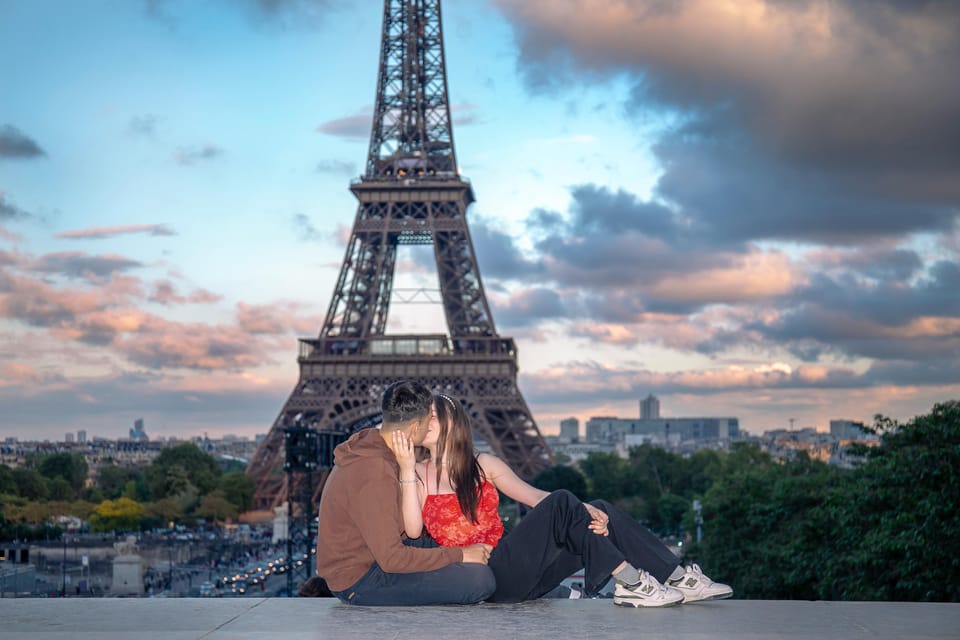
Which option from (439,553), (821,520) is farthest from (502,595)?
(821,520)

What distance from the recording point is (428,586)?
6.11 m

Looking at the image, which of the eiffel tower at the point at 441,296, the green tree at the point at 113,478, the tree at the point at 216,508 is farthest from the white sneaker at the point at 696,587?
the green tree at the point at 113,478

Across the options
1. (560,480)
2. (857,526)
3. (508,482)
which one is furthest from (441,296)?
(508,482)

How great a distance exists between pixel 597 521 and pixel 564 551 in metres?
0.30

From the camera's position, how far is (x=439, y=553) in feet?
19.8

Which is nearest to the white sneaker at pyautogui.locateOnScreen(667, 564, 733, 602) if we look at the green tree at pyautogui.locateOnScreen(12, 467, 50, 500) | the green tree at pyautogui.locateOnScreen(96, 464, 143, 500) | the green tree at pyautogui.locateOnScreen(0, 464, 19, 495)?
the green tree at pyautogui.locateOnScreen(0, 464, 19, 495)

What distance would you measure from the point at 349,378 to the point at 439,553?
4181 cm

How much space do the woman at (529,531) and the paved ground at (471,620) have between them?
0.13 metres

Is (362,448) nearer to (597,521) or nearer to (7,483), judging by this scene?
(597,521)

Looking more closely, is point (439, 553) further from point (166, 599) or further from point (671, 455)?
point (671, 455)

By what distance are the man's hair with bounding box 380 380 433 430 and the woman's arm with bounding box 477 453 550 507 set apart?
2.45ft

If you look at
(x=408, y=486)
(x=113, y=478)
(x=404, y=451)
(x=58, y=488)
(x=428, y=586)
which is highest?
(x=404, y=451)

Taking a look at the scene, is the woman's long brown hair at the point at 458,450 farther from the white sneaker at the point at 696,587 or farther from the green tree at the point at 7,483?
the green tree at the point at 7,483

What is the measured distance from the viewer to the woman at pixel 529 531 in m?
6.11
